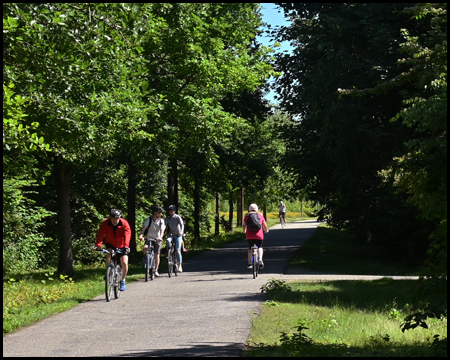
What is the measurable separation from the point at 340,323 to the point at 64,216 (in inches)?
432

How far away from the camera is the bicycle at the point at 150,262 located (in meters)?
18.0

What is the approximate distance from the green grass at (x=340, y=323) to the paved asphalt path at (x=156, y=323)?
0.34 meters

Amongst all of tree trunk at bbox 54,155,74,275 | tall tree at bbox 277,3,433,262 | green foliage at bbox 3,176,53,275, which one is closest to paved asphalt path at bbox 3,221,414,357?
tree trunk at bbox 54,155,74,275

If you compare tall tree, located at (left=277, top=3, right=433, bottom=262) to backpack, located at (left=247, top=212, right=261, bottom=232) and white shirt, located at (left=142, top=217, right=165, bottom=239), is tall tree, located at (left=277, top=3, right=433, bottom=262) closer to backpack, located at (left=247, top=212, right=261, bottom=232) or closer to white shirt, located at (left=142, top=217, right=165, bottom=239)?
backpack, located at (left=247, top=212, right=261, bottom=232)

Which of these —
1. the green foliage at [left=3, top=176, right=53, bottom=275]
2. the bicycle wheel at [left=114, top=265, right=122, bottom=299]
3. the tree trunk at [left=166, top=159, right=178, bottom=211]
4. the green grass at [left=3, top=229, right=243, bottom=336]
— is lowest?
the green grass at [left=3, top=229, right=243, bottom=336]

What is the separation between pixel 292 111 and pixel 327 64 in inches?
218

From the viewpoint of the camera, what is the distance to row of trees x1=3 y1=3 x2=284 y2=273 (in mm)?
10844

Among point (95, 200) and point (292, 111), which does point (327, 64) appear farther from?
point (95, 200)

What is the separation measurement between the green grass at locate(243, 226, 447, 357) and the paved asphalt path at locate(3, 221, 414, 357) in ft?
1.10

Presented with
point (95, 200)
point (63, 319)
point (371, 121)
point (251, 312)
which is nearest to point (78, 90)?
point (63, 319)

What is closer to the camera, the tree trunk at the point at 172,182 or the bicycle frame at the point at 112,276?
the bicycle frame at the point at 112,276

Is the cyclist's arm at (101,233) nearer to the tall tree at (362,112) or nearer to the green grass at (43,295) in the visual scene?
the green grass at (43,295)

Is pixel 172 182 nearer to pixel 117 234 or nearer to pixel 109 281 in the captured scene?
pixel 117 234

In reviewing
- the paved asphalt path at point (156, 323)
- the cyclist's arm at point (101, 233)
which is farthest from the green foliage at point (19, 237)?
the cyclist's arm at point (101, 233)
